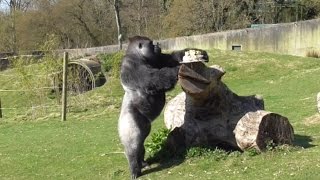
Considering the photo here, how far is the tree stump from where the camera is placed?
682cm

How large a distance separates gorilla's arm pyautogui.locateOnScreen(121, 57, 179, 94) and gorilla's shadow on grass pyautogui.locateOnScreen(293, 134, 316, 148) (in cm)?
A: 215

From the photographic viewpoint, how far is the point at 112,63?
76.9 feet

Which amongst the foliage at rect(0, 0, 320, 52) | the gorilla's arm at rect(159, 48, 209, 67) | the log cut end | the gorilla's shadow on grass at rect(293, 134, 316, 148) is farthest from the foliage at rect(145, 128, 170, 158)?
the foliage at rect(0, 0, 320, 52)

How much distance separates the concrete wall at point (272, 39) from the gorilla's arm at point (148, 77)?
18436 millimetres

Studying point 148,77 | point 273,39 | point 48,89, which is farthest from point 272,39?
point 148,77

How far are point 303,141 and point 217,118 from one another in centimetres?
143

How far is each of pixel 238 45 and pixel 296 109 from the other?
51.9 feet

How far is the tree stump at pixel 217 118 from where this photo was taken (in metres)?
6.82

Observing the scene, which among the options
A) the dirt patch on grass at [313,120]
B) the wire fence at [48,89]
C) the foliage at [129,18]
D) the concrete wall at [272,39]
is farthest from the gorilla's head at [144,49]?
the foliage at [129,18]

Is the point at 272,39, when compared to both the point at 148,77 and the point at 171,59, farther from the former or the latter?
the point at 148,77

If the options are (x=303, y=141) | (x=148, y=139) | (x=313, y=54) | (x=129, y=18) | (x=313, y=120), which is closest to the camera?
(x=303, y=141)

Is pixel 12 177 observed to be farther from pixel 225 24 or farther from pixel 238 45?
pixel 225 24

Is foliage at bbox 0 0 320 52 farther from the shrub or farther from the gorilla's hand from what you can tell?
the gorilla's hand

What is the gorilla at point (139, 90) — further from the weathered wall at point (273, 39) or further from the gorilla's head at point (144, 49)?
the weathered wall at point (273, 39)
